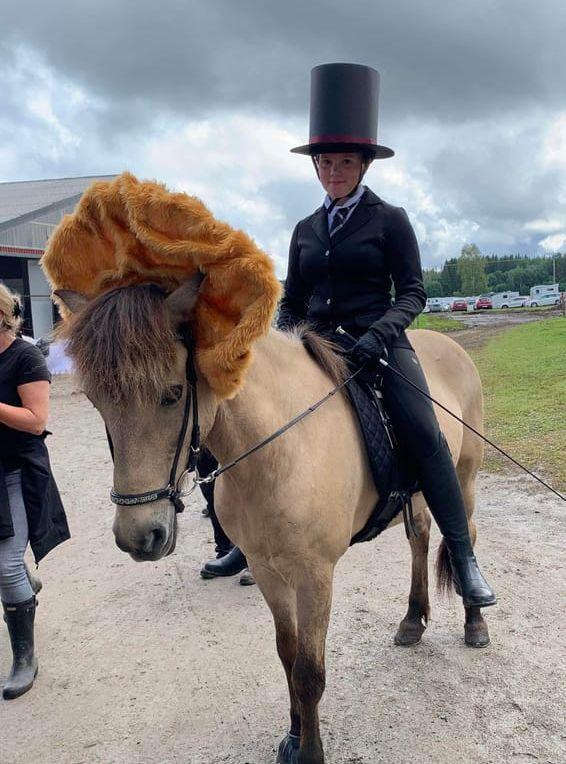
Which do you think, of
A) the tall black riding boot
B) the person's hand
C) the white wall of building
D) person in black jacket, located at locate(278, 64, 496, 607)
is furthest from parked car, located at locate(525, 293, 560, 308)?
the person's hand

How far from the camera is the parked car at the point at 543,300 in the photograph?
228 feet

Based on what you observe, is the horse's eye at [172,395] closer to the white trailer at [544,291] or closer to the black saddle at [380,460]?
the black saddle at [380,460]

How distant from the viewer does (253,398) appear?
7.96 ft

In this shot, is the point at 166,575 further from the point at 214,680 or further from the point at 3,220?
the point at 3,220

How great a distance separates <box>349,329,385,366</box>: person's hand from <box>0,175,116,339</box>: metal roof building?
769 inches

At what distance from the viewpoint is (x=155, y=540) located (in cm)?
202

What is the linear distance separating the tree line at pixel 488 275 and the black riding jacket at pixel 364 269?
99.5 meters

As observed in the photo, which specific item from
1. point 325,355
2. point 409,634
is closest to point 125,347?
point 325,355

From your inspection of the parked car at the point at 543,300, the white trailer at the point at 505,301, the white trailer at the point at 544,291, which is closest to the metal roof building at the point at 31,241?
the parked car at the point at 543,300

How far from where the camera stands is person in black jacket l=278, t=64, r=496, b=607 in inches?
120

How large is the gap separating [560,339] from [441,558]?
21.3 metres

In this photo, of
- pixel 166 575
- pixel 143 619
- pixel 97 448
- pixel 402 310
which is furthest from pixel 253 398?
pixel 97 448

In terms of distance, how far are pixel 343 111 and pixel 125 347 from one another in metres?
1.96

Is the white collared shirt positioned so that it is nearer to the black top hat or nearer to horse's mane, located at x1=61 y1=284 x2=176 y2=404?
the black top hat
